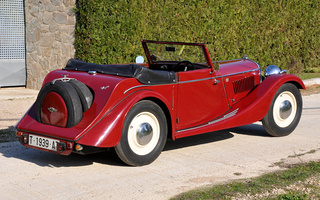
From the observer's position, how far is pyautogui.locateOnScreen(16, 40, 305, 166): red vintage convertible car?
5605 millimetres

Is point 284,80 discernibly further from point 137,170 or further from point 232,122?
point 137,170

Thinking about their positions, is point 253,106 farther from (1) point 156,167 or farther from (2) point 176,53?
(1) point 156,167

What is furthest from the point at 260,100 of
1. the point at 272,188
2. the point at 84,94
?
the point at 84,94

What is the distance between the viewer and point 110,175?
18.1 ft

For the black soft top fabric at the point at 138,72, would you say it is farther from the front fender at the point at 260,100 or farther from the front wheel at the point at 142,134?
the front fender at the point at 260,100

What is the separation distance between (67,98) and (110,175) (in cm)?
95

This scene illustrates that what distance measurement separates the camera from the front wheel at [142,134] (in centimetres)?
569

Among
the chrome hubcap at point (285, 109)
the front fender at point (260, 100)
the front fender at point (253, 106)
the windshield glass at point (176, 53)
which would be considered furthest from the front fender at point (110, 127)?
A: the chrome hubcap at point (285, 109)

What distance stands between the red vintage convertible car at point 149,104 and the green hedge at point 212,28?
3780 mm

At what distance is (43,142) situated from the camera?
226 inches

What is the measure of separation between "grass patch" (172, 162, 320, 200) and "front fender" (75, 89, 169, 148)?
1107 millimetres

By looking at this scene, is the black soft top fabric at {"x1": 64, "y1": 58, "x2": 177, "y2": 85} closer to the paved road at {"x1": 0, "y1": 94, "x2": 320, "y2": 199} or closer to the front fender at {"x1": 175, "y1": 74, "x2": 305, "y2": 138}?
the front fender at {"x1": 175, "y1": 74, "x2": 305, "y2": 138}

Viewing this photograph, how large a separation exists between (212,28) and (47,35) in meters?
4.18

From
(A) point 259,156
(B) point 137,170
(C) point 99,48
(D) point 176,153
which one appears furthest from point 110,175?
(C) point 99,48
